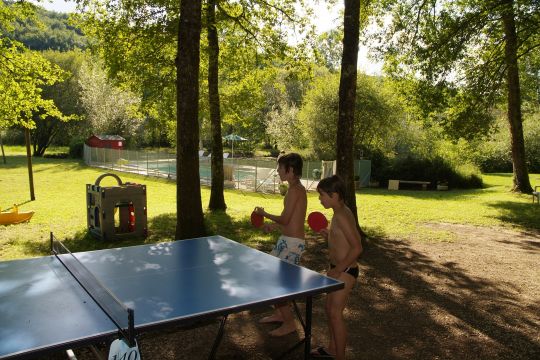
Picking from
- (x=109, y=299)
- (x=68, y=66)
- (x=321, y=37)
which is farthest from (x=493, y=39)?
(x=68, y=66)

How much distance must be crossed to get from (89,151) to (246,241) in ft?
95.2

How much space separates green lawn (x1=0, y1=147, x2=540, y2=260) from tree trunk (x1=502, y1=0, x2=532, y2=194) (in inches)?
51.3

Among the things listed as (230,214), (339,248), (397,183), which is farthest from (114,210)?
(397,183)

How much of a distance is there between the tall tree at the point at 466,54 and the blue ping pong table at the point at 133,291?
42.4ft

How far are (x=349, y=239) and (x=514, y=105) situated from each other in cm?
1818

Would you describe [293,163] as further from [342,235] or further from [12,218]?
[12,218]

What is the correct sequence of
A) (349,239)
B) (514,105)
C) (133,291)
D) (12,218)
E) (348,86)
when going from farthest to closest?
(514,105)
(12,218)
(348,86)
(349,239)
(133,291)

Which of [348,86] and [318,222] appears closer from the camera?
[318,222]

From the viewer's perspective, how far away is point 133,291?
332 cm

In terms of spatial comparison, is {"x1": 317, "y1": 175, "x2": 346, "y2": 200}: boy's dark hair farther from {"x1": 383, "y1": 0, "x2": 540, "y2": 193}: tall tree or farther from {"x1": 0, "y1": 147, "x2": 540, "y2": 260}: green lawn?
{"x1": 383, "y1": 0, "x2": 540, "y2": 193}: tall tree

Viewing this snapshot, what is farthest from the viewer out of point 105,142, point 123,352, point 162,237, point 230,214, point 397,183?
point 105,142

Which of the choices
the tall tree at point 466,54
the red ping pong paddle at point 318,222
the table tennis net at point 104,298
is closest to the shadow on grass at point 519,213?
the tall tree at point 466,54

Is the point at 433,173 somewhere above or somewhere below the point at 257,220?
below

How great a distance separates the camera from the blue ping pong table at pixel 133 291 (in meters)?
2.54
